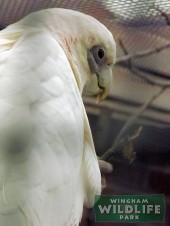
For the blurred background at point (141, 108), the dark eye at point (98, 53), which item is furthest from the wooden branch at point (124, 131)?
the dark eye at point (98, 53)

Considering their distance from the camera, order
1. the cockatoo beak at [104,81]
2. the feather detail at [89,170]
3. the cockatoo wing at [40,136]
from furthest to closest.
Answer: the cockatoo beak at [104,81] < the feather detail at [89,170] < the cockatoo wing at [40,136]

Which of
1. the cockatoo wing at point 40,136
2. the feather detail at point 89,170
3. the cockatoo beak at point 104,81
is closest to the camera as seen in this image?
the cockatoo wing at point 40,136

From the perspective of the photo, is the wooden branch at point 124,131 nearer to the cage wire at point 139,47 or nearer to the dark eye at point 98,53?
the cage wire at point 139,47

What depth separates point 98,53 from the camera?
0.70m

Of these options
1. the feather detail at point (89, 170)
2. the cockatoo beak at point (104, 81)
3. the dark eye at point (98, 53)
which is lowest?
the feather detail at point (89, 170)

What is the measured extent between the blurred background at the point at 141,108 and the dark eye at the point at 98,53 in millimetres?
35

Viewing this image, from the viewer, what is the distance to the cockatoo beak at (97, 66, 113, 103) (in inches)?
27.2

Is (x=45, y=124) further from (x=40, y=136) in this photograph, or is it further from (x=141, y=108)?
(x=141, y=108)

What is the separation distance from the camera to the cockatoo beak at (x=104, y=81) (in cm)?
69

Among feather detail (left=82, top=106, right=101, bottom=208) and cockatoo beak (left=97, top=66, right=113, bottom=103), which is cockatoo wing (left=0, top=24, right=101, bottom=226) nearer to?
feather detail (left=82, top=106, right=101, bottom=208)

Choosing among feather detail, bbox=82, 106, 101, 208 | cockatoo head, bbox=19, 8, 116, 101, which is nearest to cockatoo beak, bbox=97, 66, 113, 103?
cockatoo head, bbox=19, 8, 116, 101

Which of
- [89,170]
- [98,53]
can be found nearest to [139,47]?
[98,53]

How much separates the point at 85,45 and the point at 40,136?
23cm

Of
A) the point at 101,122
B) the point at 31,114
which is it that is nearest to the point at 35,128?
the point at 31,114
